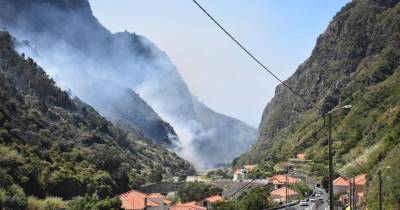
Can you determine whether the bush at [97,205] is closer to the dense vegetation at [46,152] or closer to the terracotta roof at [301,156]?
the dense vegetation at [46,152]

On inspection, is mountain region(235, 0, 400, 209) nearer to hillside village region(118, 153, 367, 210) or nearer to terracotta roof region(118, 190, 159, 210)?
hillside village region(118, 153, 367, 210)

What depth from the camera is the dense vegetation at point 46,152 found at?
53.0 metres

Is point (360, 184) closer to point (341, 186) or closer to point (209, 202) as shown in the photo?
point (341, 186)

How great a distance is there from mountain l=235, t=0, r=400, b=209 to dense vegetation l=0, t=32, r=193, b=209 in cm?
2751

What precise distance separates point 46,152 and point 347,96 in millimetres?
65446

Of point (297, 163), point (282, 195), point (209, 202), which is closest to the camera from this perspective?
point (282, 195)

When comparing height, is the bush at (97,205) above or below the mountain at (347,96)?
below

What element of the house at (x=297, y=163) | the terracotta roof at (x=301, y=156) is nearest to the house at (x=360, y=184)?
the house at (x=297, y=163)

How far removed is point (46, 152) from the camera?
65250 mm

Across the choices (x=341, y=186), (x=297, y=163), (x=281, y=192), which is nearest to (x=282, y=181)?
(x=281, y=192)

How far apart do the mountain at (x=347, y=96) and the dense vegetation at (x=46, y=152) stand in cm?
2751

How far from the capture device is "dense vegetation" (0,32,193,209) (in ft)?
174

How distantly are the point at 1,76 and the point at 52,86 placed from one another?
122ft

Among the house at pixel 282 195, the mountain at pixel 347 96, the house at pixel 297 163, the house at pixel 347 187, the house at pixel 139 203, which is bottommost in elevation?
the house at pixel 139 203
